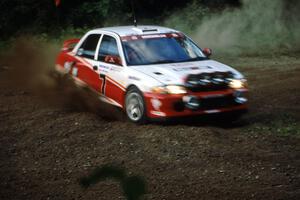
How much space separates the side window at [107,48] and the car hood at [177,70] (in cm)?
75

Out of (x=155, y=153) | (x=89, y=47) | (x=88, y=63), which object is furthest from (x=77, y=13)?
(x=155, y=153)

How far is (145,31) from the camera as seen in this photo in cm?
1088

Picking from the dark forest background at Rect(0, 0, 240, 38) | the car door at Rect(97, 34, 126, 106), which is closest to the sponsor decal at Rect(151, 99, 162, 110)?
the car door at Rect(97, 34, 126, 106)

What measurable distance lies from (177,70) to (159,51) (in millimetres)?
889

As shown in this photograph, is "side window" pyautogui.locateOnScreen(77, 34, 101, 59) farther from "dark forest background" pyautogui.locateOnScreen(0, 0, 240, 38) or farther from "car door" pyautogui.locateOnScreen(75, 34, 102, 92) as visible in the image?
"dark forest background" pyautogui.locateOnScreen(0, 0, 240, 38)

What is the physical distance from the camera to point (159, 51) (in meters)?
10.5

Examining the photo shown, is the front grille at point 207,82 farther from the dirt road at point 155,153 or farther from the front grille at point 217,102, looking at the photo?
the dirt road at point 155,153

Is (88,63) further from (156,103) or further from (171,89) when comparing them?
(171,89)

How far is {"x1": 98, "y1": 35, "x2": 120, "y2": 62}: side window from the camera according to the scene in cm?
1065

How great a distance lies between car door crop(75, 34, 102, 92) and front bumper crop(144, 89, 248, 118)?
153 cm

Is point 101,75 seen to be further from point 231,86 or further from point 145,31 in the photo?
point 231,86

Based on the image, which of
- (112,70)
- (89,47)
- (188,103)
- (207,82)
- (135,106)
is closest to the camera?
(188,103)

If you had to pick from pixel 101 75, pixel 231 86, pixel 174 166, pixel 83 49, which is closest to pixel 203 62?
pixel 231 86

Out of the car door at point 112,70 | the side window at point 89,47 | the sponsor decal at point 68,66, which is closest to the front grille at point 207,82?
the car door at point 112,70
